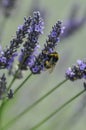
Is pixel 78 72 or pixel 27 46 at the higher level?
pixel 27 46

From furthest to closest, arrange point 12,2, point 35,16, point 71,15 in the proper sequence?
1. point 71,15
2. point 12,2
3. point 35,16

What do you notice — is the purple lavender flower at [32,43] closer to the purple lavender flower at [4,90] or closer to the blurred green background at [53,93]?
the purple lavender flower at [4,90]

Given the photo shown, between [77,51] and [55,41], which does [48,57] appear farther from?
[77,51]

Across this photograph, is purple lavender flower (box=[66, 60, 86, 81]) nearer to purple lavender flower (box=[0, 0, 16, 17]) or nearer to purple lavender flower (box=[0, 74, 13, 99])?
purple lavender flower (box=[0, 74, 13, 99])

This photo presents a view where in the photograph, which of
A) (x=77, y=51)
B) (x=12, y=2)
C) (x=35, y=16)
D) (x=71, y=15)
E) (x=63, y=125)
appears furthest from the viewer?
(x=77, y=51)

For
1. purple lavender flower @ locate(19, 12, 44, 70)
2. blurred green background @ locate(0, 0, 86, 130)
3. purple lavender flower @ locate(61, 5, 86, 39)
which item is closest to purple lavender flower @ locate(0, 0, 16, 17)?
blurred green background @ locate(0, 0, 86, 130)

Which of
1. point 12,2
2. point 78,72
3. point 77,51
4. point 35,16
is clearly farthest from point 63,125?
point 77,51

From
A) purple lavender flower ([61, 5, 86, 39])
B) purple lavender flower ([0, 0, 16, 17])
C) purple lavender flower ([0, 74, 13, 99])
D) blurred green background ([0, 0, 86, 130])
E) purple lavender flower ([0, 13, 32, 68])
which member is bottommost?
Answer: blurred green background ([0, 0, 86, 130])
